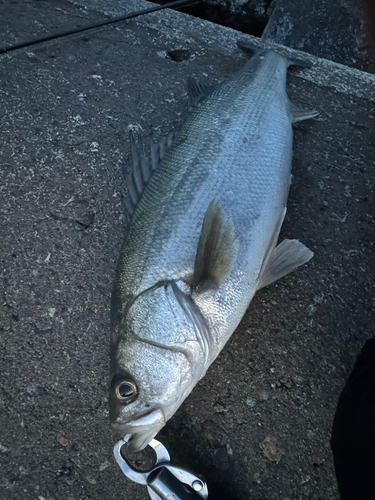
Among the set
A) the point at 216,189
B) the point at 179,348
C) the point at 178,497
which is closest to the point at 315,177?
the point at 216,189

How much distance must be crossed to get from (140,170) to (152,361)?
3.60 ft

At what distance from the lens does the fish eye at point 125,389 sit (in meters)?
1.50


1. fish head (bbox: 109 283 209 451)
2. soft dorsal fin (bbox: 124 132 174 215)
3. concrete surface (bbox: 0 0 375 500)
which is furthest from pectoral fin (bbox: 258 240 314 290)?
soft dorsal fin (bbox: 124 132 174 215)

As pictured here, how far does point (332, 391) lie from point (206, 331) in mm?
777

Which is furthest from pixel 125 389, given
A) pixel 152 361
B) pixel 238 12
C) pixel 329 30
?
pixel 238 12

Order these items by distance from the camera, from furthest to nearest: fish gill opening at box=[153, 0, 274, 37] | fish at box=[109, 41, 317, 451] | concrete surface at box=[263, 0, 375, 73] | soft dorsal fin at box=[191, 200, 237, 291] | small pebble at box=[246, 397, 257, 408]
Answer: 1. fish gill opening at box=[153, 0, 274, 37]
2. concrete surface at box=[263, 0, 375, 73]
3. small pebble at box=[246, 397, 257, 408]
4. soft dorsal fin at box=[191, 200, 237, 291]
5. fish at box=[109, 41, 317, 451]

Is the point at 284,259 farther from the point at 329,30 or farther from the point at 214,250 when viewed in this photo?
the point at 329,30

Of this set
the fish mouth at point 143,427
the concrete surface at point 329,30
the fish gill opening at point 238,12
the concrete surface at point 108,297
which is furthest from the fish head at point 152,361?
the fish gill opening at point 238,12

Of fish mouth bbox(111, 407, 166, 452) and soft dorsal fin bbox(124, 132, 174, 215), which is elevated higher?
soft dorsal fin bbox(124, 132, 174, 215)

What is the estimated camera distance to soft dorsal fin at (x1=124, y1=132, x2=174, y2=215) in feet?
6.61

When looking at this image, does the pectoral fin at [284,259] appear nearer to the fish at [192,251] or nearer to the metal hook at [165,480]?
the fish at [192,251]

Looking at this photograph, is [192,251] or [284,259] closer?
[192,251]

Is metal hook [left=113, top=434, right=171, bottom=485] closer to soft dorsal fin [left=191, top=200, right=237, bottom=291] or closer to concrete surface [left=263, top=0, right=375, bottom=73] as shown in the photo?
soft dorsal fin [left=191, top=200, right=237, bottom=291]

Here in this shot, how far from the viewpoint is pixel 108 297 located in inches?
80.7
